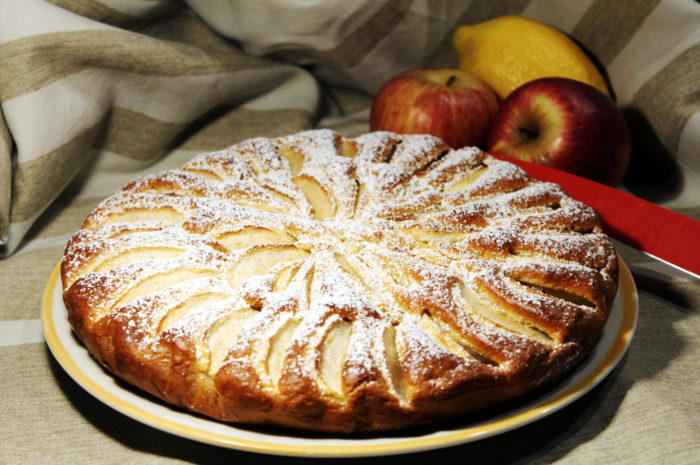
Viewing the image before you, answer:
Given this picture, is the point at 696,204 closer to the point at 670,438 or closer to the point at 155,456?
the point at 670,438

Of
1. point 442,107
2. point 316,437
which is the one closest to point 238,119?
point 442,107

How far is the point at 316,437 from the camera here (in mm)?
1014

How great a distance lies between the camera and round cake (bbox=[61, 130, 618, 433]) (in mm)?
1019

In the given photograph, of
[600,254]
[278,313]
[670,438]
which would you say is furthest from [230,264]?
[670,438]

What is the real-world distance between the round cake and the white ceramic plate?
2 centimetres

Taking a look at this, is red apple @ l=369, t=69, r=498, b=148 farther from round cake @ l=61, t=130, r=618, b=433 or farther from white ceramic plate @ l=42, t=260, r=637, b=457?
white ceramic plate @ l=42, t=260, r=637, b=457

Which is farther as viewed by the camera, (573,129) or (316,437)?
(573,129)

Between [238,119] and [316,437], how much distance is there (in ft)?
5.09

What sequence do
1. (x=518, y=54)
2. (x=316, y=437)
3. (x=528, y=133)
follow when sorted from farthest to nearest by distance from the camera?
(x=518, y=54), (x=528, y=133), (x=316, y=437)

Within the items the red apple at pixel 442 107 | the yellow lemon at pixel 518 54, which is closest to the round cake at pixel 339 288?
the red apple at pixel 442 107

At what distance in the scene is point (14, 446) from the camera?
115 centimetres

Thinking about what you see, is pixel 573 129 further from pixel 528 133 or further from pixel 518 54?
pixel 518 54

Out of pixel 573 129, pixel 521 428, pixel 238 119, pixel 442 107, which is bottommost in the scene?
pixel 238 119

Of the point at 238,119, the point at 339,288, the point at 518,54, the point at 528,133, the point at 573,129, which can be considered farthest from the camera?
the point at 238,119
